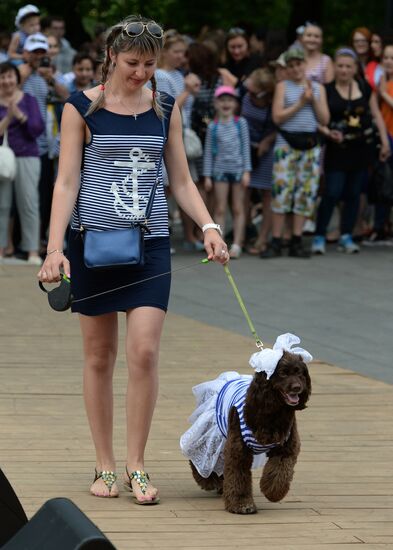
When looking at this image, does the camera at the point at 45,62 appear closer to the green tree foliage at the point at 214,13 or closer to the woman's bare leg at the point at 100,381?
the woman's bare leg at the point at 100,381

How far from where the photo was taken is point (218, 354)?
9.36 m

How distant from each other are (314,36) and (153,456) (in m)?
8.79

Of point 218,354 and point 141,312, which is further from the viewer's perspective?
point 218,354

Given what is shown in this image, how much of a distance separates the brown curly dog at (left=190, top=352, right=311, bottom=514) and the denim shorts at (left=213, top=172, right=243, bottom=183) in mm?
8343

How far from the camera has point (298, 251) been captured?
14.2 meters

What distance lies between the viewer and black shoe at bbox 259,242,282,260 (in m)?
14.1

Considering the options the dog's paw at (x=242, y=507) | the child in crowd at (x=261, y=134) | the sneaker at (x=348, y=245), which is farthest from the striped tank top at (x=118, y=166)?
the sneaker at (x=348, y=245)

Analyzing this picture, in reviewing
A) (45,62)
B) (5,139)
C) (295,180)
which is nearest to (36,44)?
(45,62)

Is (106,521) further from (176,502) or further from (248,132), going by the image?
(248,132)

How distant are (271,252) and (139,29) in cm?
860

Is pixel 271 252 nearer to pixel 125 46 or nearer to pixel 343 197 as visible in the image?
pixel 343 197

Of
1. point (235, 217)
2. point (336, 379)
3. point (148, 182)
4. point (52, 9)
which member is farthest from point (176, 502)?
point (52, 9)

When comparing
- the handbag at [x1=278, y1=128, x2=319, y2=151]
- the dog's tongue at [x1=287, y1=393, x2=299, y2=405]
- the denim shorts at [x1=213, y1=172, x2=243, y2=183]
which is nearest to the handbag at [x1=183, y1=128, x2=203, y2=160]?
the denim shorts at [x1=213, y1=172, x2=243, y2=183]

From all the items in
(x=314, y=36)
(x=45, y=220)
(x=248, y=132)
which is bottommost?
(x=45, y=220)
